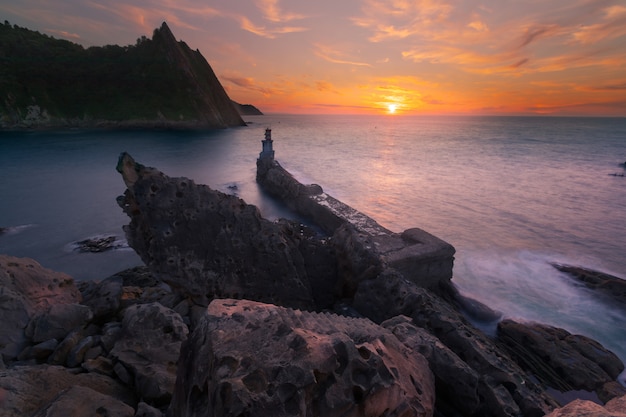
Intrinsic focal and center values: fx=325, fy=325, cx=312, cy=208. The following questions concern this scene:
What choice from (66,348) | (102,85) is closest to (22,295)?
(66,348)

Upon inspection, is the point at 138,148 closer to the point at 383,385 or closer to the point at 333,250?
the point at 333,250

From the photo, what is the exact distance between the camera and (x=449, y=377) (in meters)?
3.38

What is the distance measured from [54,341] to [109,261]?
6.18 meters

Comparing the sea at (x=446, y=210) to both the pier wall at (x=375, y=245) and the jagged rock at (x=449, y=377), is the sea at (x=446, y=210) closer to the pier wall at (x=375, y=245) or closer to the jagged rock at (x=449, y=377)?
the pier wall at (x=375, y=245)

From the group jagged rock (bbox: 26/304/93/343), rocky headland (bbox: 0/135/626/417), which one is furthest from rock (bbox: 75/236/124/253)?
jagged rock (bbox: 26/304/93/343)

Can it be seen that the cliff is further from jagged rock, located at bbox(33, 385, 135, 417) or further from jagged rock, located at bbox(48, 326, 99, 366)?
jagged rock, located at bbox(33, 385, 135, 417)

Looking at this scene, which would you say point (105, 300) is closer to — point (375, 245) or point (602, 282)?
point (375, 245)

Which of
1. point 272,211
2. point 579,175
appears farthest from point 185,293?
point 579,175

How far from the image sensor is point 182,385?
7.89ft

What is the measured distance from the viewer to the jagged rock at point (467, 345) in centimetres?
359

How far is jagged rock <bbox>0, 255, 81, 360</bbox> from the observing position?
12.8 ft

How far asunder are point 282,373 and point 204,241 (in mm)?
3484

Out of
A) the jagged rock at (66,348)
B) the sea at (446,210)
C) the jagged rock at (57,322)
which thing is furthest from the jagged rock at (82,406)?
the sea at (446,210)

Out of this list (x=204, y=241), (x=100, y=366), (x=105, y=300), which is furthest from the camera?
(x=204, y=241)
